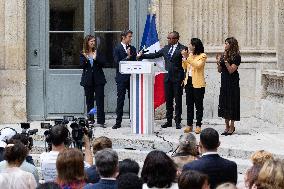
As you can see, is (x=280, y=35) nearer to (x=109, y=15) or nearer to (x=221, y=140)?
(x=109, y=15)

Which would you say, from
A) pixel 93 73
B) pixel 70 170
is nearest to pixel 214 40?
pixel 93 73

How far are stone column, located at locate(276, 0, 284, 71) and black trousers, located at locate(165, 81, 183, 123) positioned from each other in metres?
2.81

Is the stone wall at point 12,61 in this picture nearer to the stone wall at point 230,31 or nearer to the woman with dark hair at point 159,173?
the stone wall at point 230,31

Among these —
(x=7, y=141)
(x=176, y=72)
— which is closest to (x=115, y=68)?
(x=176, y=72)

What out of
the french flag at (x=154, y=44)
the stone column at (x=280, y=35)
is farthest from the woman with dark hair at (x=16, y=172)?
the stone column at (x=280, y=35)

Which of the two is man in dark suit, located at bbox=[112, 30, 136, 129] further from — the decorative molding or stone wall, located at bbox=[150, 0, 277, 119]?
the decorative molding

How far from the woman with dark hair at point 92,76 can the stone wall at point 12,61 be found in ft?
5.16

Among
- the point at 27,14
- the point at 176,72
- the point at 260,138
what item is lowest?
the point at 260,138

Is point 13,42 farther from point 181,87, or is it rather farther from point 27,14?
point 181,87

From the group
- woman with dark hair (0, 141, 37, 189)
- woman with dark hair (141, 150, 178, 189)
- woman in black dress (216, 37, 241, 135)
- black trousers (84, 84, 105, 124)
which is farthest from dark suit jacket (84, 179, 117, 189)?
black trousers (84, 84, 105, 124)

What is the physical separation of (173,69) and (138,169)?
7.89m

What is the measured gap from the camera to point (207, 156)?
7484 millimetres

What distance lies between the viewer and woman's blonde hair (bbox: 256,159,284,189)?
611cm

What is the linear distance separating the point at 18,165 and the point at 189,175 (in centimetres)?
217
